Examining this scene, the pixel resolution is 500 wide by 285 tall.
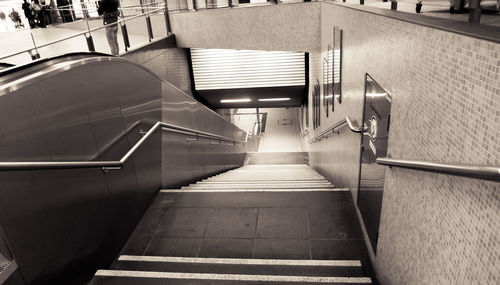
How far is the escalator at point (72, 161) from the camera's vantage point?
2047mm

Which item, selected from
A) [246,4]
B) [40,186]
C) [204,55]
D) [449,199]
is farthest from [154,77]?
[204,55]

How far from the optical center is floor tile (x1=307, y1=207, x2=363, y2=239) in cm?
323

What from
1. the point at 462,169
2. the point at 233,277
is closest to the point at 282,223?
the point at 233,277

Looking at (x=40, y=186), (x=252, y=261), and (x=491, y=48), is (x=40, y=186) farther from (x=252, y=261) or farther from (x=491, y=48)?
(x=491, y=48)

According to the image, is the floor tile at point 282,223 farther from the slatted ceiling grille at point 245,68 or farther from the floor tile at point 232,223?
the slatted ceiling grille at point 245,68

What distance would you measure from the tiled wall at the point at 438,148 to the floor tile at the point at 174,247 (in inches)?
60.9

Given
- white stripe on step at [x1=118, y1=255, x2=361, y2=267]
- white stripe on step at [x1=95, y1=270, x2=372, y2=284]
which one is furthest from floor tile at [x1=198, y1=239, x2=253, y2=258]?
white stripe on step at [x1=95, y1=270, x2=372, y2=284]

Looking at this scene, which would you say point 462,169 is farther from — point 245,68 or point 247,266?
point 245,68

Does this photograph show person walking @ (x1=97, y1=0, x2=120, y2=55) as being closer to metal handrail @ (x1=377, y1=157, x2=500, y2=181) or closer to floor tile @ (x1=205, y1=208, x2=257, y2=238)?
floor tile @ (x1=205, y1=208, x2=257, y2=238)

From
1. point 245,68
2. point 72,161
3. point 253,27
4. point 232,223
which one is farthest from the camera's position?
point 245,68

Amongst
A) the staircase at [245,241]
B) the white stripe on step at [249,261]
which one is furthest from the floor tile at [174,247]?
the white stripe on step at [249,261]

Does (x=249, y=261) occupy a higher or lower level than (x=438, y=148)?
lower

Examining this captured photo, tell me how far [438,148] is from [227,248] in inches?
81.6

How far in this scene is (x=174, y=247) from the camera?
3.22 m
